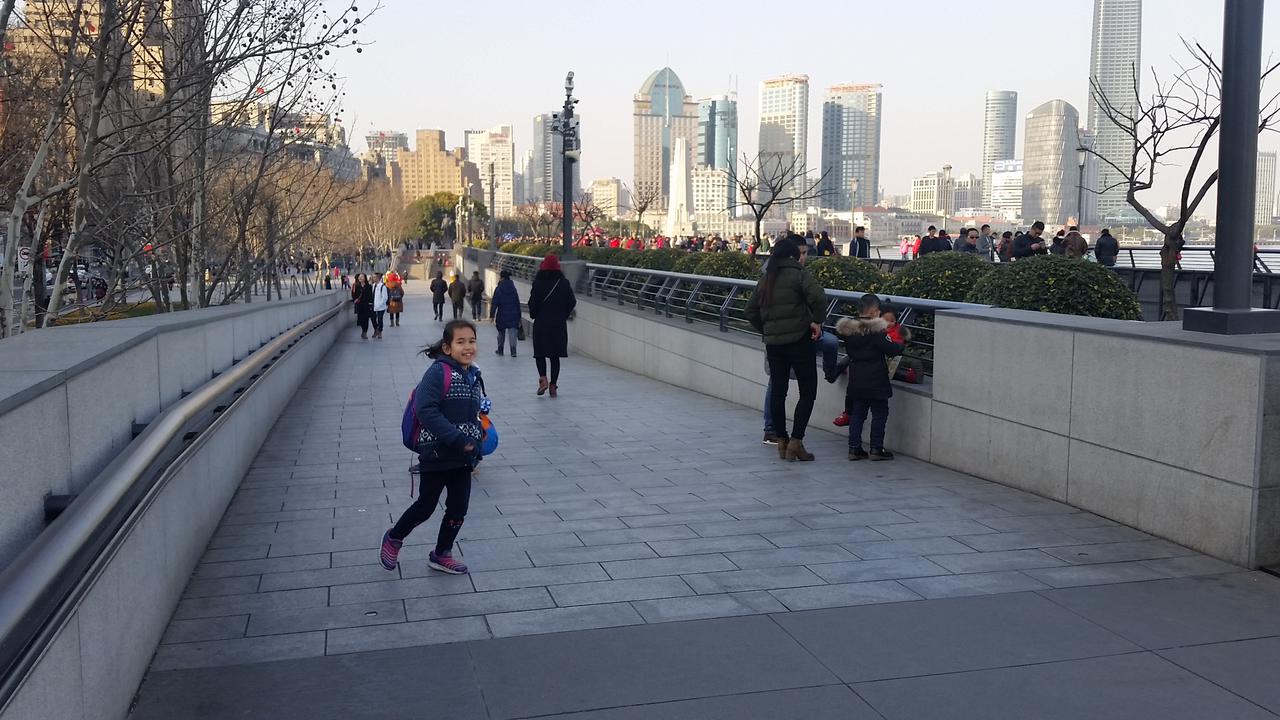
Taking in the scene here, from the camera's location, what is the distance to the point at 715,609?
510 centimetres

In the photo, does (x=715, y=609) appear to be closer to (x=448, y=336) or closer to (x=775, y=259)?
(x=448, y=336)

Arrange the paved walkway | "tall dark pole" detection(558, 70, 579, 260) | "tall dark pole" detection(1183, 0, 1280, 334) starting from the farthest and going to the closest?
"tall dark pole" detection(558, 70, 579, 260)
"tall dark pole" detection(1183, 0, 1280, 334)
the paved walkway

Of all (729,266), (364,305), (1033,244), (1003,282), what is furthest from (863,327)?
(364,305)

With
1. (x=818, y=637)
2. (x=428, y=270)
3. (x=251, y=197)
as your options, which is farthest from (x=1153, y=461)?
(x=428, y=270)

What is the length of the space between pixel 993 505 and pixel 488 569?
11.1 ft

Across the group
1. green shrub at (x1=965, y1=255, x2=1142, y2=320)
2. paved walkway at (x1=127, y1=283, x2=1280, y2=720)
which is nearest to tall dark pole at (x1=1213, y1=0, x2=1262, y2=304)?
paved walkway at (x1=127, y1=283, x2=1280, y2=720)

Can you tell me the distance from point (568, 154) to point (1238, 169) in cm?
2118

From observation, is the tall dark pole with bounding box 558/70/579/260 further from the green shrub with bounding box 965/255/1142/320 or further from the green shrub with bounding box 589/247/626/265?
the green shrub with bounding box 965/255/1142/320

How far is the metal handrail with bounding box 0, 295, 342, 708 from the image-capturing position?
104 inches

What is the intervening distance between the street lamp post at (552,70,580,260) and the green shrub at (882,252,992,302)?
1486 centimetres

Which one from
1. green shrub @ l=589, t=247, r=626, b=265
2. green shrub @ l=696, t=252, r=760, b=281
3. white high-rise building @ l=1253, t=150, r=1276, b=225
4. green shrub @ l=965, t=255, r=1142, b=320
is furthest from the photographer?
white high-rise building @ l=1253, t=150, r=1276, b=225

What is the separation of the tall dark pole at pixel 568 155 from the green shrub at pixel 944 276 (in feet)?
48.7

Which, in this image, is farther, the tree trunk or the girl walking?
the tree trunk

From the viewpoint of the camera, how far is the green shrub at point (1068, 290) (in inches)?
360
